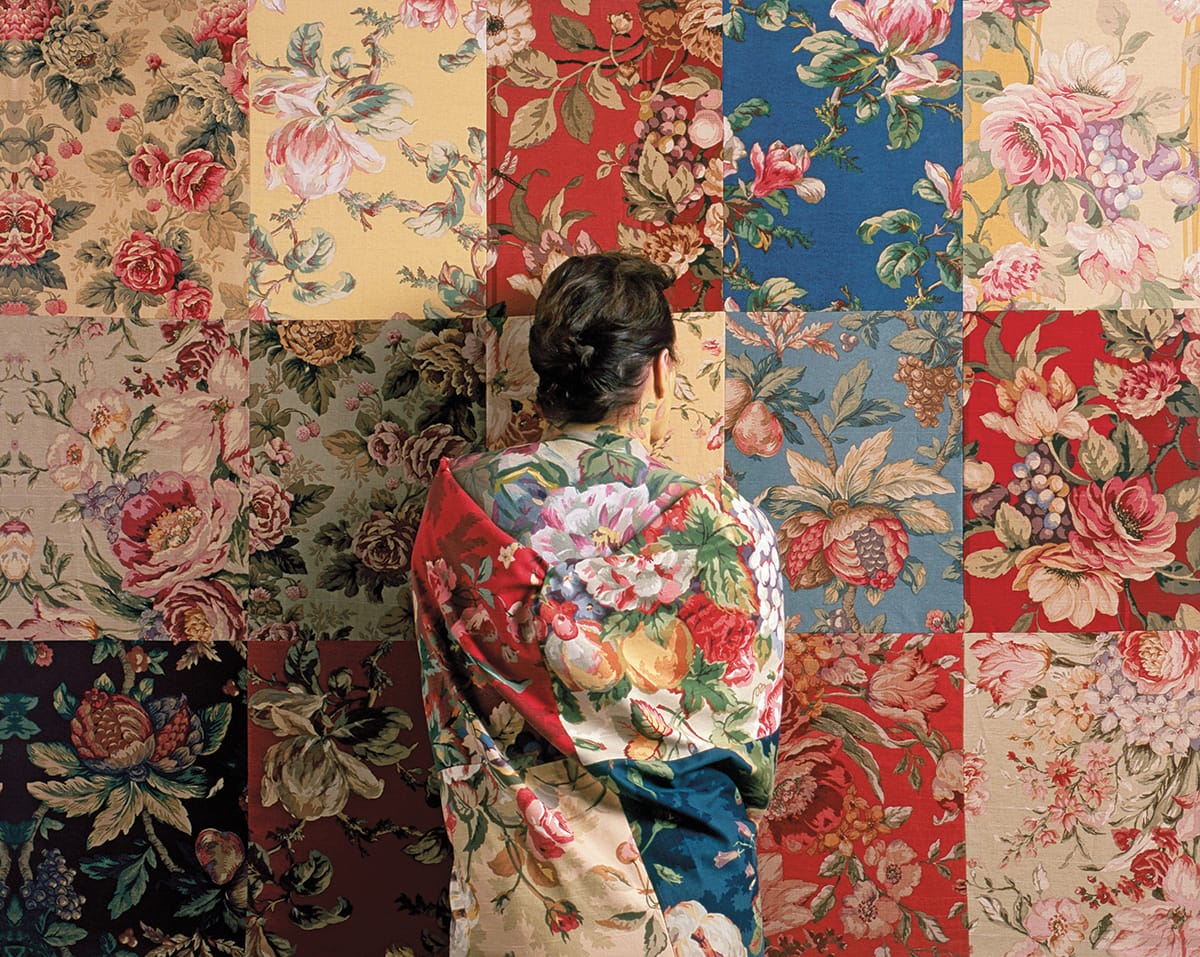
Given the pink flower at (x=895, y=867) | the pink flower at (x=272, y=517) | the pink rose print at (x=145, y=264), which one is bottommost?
the pink flower at (x=895, y=867)

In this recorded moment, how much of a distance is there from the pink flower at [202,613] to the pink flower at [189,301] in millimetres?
416

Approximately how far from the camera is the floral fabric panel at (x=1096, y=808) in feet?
4.86

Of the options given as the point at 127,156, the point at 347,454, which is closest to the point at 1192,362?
the point at 347,454

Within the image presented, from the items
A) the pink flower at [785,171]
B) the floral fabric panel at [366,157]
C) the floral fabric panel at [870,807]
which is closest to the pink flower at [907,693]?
the floral fabric panel at [870,807]

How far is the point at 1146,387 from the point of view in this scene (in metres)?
1.49

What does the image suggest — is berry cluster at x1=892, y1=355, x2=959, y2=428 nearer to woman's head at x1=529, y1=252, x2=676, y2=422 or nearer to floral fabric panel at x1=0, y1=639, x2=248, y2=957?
woman's head at x1=529, y1=252, x2=676, y2=422

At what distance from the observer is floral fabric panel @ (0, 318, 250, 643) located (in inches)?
61.1

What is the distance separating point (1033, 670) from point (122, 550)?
4.57 feet

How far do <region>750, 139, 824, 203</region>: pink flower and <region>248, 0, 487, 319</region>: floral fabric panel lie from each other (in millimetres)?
424

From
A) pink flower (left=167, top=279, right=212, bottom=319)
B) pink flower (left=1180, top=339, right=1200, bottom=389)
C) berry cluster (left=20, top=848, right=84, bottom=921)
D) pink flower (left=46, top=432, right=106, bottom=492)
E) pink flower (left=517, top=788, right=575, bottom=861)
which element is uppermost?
pink flower (left=167, top=279, right=212, bottom=319)

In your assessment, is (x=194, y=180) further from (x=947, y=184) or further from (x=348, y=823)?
(x=947, y=184)

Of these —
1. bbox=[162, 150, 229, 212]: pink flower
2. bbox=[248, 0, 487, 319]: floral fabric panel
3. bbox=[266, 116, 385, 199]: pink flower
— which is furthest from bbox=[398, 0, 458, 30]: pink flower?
bbox=[162, 150, 229, 212]: pink flower

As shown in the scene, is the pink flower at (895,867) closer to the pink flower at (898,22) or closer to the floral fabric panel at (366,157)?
the floral fabric panel at (366,157)

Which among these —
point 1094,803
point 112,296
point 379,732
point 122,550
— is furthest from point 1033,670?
point 112,296
